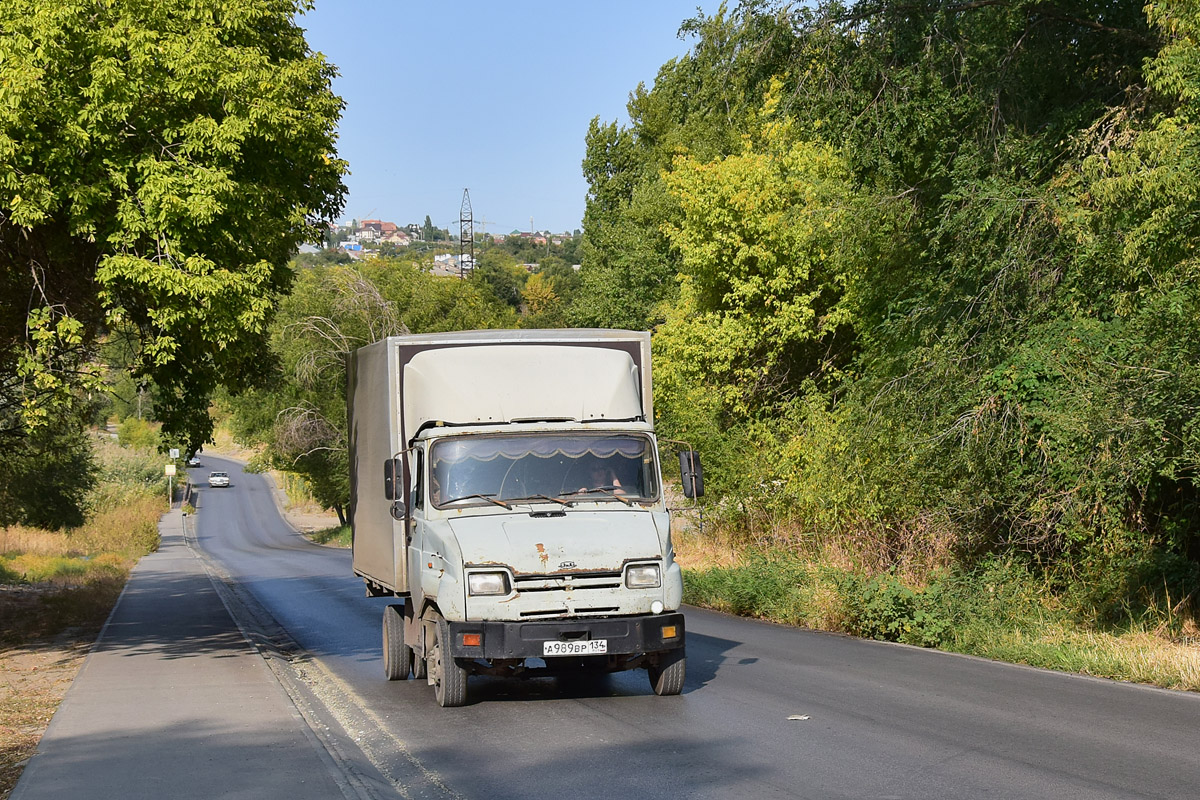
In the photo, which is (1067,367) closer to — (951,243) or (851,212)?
(951,243)

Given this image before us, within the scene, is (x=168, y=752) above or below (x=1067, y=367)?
below

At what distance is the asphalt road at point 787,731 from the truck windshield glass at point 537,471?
6.13ft

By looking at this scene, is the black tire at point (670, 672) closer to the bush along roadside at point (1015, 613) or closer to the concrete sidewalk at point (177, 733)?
the concrete sidewalk at point (177, 733)

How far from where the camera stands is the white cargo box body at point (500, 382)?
38.1 ft

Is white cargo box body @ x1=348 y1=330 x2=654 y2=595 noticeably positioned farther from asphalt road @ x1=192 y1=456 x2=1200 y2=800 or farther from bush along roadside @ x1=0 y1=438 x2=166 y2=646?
bush along roadside @ x1=0 y1=438 x2=166 y2=646

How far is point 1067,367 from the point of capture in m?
15.6

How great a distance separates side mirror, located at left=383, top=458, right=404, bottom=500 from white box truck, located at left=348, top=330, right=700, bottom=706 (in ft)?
0.04

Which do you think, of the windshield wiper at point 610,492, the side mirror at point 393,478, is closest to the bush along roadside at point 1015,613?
the windshield wiper at point 610,492

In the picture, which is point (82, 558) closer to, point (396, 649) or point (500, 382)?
point (396, 649)

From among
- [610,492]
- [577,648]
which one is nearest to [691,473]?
[610,492]

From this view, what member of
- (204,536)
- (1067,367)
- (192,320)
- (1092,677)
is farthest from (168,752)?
(204,536)

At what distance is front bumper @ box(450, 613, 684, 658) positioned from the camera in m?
10.2

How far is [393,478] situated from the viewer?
1139 centimetres

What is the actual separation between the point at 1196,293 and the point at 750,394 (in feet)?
74.1
